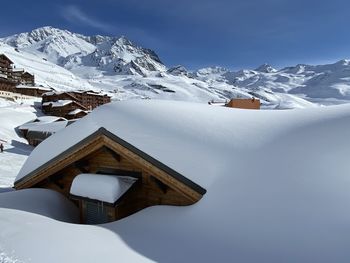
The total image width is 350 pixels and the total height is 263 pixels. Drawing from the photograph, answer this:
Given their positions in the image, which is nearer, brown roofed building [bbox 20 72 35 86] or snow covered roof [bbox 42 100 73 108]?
snow covered roof [bbox 42 100 73 108]

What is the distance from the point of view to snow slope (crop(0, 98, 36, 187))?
20319 millimetres

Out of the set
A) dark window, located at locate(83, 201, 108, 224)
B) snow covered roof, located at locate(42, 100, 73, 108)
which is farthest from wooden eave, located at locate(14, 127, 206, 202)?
snow covered roof, located at locate(42, 100, 73, 108)

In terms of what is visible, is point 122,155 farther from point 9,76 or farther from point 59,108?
point 9,76

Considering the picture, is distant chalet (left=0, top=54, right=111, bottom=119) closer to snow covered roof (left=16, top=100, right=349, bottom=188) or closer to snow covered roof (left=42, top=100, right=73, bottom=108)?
snow covered roof (left=42, top=100, right=73, bottom=108)

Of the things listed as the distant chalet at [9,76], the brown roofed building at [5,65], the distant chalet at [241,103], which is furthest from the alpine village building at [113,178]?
the brown roofed building at [5,65]

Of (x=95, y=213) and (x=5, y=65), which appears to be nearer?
(x=95, y=213)

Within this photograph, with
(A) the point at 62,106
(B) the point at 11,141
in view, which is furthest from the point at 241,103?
(A) the point at 62,106

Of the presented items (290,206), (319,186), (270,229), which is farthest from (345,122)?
(270,229)

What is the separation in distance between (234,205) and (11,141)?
1421 inches

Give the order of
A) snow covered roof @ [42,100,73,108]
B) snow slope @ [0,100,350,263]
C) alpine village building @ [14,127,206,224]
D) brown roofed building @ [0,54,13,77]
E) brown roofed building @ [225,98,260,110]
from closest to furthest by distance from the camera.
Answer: snow slope @ [0,100,350,263] < alpine village building @ [14,127,206,224] < brown roofed building @ [225,98,260,110] < snow covered roof @ [42,100,73,108] < brown roofed building @ [0,54,13,77]

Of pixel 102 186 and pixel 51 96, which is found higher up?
pixel 51 96

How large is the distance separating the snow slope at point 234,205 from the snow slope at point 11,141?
11.6 metres

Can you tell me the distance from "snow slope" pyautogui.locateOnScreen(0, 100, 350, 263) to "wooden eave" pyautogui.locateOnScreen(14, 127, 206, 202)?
0.22 meters

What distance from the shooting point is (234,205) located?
259 inches
